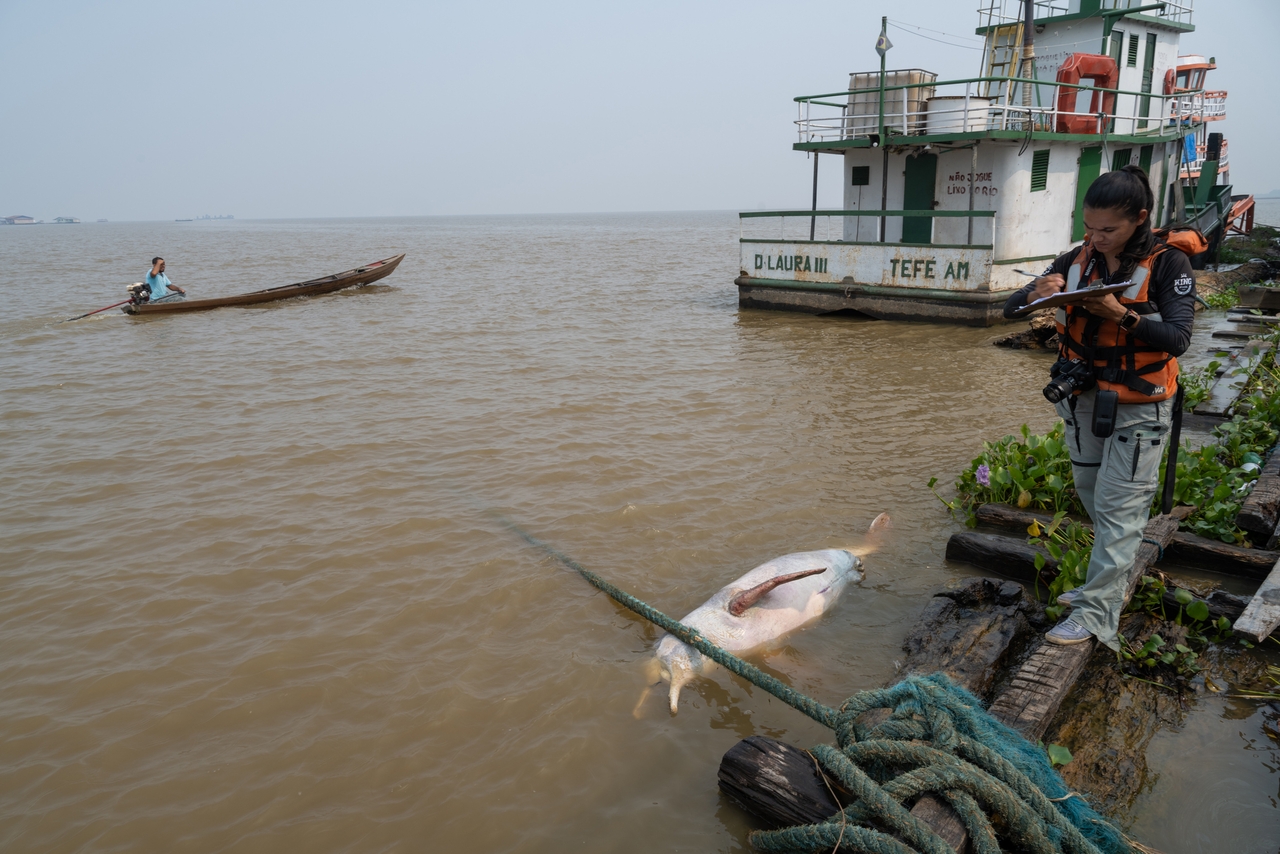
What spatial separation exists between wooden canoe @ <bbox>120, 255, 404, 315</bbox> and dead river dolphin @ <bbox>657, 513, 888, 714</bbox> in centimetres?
1744

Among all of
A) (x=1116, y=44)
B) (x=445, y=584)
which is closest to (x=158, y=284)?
(x=445, y=584)

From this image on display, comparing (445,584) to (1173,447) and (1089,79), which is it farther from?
(1089,79)

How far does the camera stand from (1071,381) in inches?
136

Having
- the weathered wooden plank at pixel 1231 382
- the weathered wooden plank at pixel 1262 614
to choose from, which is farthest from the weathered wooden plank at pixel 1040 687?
the weathered wooden plank at pixel 1231 382

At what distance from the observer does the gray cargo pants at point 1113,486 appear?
3.36 metres

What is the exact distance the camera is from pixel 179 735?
13.0ft

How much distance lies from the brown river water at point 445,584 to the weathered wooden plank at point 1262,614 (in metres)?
0.40

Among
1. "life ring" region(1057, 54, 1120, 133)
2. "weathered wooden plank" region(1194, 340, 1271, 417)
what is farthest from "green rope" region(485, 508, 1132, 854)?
"life ring" region(1057, 54, 1120, 133)

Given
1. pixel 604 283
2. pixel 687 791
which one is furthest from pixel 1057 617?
pixel 604 283

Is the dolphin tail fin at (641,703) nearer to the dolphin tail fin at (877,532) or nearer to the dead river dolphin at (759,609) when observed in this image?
the dead river dolphin at (759,609)

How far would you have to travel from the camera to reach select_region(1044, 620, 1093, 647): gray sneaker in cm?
349

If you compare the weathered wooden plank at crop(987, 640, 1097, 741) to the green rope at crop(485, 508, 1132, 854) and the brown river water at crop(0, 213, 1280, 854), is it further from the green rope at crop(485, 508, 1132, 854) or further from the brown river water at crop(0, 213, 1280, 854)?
the brown river water at crop(0, 213, 1280, 854)

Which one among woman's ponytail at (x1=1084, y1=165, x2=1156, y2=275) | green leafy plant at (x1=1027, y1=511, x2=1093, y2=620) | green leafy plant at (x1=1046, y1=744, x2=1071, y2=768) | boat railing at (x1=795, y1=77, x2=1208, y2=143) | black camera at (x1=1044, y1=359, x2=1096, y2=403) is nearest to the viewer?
green leafy plant at (x1=1046, y1=744, x2=1071, y2=768)

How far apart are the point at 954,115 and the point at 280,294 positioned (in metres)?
15.6
